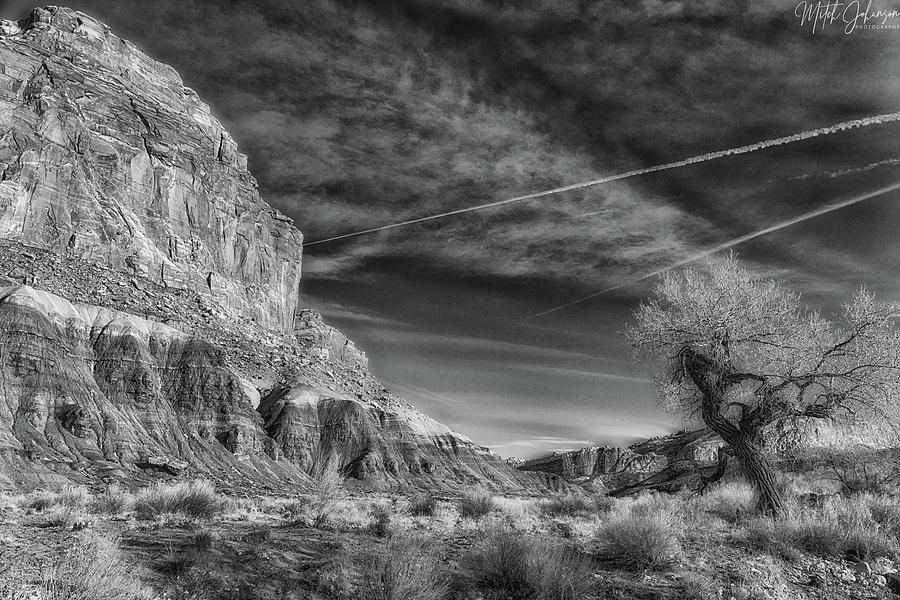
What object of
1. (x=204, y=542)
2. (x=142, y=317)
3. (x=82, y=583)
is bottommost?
(x=204, y=542)

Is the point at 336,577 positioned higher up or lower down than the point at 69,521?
higher up

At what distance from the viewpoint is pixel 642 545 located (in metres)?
8.09

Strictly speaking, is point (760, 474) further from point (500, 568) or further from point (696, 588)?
point (500, 568)

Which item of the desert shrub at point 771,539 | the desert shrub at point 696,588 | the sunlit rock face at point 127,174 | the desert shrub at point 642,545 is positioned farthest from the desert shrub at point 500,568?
the sunlit rock face at point 127,174

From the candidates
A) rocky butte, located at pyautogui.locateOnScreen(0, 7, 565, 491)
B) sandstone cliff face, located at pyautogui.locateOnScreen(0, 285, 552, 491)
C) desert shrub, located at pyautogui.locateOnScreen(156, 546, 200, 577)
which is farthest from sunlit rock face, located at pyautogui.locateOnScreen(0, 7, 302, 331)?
desert shrub, located at pyautogui.locateOnScreen(156, 546, 200, 577)

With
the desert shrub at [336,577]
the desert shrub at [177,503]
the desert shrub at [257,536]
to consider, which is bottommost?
the desert shrub at [177,503]

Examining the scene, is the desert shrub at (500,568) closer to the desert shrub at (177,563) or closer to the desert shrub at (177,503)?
the desert shrub at (177,563)

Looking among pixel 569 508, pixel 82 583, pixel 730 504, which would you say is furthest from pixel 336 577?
pixel 569 508

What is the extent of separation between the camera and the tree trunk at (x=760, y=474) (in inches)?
508

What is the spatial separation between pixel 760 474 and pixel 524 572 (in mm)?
9606

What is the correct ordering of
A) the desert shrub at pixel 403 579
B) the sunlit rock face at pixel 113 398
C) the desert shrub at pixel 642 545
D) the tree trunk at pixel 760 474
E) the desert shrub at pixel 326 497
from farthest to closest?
1. the sunlit rock face at pixel 113 398
2. the desert shrub at pixel 326 497
3. the tree trunk at pixel 760 474
4. the desert shrub at pixel 642 545
5. the desert shrub at pixel 403 579

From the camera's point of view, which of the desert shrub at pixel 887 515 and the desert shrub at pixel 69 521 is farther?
the desert shrub at pixel 69 521

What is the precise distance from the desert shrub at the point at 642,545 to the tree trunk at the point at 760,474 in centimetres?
571

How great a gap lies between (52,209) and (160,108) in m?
59.6
